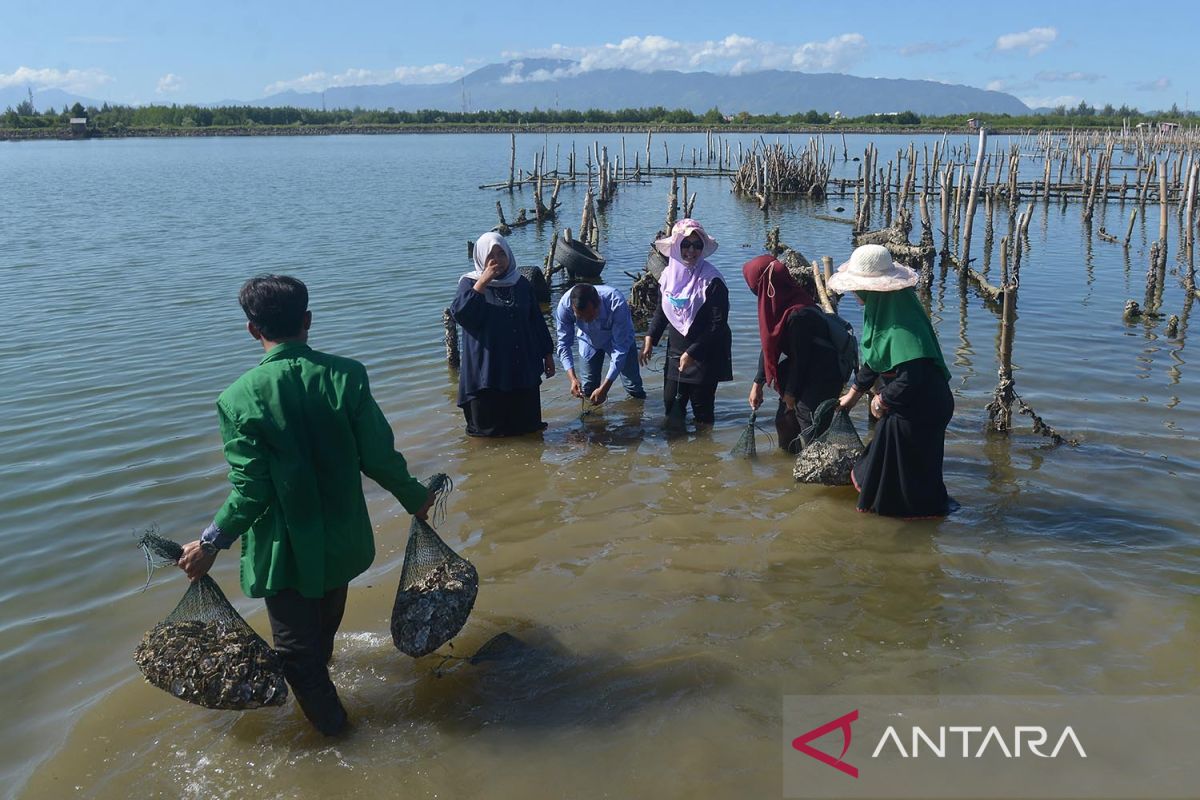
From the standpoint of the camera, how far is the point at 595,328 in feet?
20.2

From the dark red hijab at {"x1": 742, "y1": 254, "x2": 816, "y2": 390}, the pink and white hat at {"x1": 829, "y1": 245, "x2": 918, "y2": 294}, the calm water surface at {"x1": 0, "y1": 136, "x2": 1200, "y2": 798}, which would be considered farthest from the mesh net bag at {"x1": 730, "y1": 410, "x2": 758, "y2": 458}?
the pink and white hat at {"x1": 829, "y1": 245, "x2": 918, "y2": 294}

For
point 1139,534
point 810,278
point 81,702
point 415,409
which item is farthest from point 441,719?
point 810,278

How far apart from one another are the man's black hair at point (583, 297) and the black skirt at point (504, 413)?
2.22ft

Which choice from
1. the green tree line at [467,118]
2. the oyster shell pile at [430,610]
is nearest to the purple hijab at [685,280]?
the oyster shell pile at [430,610]

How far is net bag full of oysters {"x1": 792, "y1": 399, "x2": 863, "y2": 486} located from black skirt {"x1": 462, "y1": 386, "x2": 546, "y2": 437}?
200 centimetres

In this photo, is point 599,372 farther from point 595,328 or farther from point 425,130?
point 425,130

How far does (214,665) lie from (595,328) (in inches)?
150

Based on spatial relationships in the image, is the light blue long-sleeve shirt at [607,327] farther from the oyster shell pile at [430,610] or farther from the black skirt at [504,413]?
the oyster shell pile at [430,610]

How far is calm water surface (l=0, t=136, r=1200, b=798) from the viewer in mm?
3039

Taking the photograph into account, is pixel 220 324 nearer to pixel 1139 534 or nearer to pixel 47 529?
pixel 47 529

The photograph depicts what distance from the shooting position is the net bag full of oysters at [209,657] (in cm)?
287

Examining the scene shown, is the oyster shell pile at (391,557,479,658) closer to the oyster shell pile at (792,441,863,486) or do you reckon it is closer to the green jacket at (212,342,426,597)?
the green jacket at (212,342,426,597)

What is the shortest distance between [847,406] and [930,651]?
60.9 inches

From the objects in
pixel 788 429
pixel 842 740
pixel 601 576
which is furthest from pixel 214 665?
pixel 788 429
